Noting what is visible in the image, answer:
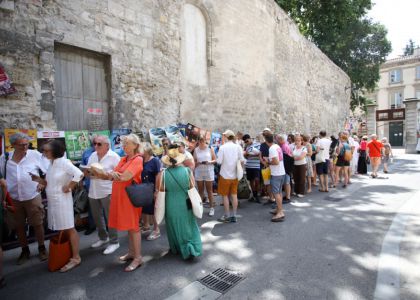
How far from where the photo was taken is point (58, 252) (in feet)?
11.6

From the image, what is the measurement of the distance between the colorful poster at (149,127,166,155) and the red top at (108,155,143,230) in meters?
3.21

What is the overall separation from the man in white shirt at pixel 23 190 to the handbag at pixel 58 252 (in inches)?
20.3

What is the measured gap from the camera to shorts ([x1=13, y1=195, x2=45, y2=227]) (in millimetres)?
3852

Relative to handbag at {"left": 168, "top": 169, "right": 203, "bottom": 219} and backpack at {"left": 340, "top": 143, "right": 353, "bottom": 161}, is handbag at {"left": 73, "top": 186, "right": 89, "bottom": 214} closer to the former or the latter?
handbag at {"left": 168, "top": 169, "right": 203, "bottom": 219}

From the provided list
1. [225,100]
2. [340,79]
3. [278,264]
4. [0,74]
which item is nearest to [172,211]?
[278,264]

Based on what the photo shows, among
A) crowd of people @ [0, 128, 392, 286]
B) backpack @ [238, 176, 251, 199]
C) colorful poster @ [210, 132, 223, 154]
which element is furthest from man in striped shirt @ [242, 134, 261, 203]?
crowd of people @ [0, 128, 392, 286]

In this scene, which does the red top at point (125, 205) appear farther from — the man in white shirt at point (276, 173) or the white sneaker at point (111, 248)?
the man in white shirt at point (276, 173)

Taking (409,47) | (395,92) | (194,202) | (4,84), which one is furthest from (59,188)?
(409,47)

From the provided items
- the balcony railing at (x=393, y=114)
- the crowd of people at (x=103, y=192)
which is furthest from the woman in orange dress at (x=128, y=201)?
the balcony railing at (x=393, y=114)

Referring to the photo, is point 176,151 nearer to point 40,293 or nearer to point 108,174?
point 108,174

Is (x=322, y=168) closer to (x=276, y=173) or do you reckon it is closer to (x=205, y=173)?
(x=276, y=173)

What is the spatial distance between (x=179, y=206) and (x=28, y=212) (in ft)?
6.78

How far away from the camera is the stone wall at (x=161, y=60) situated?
198 inches

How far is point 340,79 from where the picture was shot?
840 inches
